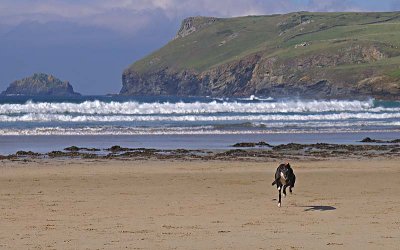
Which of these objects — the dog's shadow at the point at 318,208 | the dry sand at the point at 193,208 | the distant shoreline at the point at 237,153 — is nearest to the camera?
the dry sand at the point at 193,208

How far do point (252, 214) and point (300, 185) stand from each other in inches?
175

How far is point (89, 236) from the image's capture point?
11.3m

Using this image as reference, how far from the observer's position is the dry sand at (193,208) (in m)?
11.1

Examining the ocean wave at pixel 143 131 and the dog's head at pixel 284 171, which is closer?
the dog's head at pixel 284 171

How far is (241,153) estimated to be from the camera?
2616 centimetres

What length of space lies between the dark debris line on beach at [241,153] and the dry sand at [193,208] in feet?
9.90

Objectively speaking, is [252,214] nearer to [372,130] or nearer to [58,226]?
[58,226]

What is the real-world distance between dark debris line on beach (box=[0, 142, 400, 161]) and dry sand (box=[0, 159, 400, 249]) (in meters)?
3.02

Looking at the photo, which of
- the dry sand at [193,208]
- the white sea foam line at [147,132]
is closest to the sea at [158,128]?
the white sea foam line at [147,132]

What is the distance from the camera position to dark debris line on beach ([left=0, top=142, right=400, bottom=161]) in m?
24.9

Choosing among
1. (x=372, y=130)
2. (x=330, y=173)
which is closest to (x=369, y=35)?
(x=372, y=130)

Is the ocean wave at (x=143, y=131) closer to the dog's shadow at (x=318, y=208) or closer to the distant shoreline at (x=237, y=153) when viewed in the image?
the distant shoreline at (x=237, y=153)

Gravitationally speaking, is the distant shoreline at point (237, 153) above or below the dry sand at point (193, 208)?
above

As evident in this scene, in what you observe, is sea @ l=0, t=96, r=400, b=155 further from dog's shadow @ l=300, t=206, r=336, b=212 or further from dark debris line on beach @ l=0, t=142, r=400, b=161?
dog's shadow @ l=300, t=206, r=336, b=212
